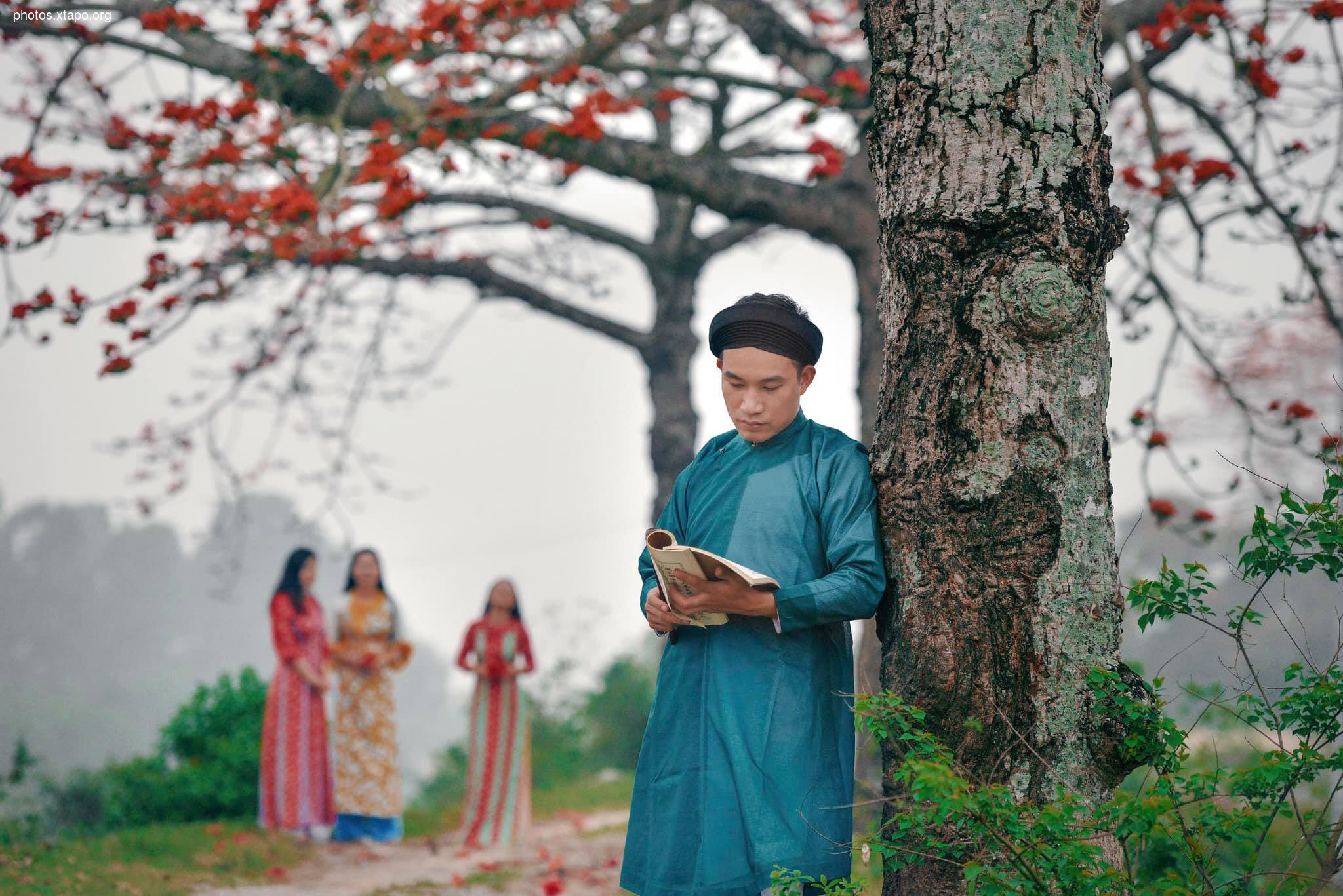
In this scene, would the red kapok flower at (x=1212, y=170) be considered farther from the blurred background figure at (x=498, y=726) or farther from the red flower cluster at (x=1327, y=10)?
the blurred background figure at (x=498, y=726)

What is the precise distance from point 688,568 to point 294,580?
19.3 ft

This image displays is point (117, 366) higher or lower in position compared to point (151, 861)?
higher

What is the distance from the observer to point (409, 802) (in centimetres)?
1178

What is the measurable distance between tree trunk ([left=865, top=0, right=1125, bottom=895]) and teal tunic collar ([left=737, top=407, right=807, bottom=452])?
0.91 feet

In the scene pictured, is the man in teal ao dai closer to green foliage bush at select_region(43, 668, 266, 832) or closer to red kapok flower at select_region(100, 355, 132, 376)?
red kapok flower at select_region(100, 355, 132, 376)

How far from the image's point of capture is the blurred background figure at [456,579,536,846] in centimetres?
768

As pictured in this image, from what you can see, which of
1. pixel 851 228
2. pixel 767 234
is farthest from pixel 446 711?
pixel 851 228

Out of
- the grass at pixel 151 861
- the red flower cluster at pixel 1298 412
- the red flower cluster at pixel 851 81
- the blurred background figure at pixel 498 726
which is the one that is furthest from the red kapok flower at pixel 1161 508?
the grass at pixel 151 861

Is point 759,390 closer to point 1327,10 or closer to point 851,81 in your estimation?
point 851,81

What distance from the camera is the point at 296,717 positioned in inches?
305

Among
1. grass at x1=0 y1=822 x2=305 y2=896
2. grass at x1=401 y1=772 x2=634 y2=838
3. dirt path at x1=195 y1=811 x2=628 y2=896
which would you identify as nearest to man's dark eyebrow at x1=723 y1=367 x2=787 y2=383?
dirt path at x1=195 y1=811 x2=628 y2=896

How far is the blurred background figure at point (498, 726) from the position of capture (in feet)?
25.2

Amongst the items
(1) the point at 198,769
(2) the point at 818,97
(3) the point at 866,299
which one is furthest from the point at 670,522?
(1) the point at 198,769

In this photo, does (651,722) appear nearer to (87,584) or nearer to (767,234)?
(767,234)
